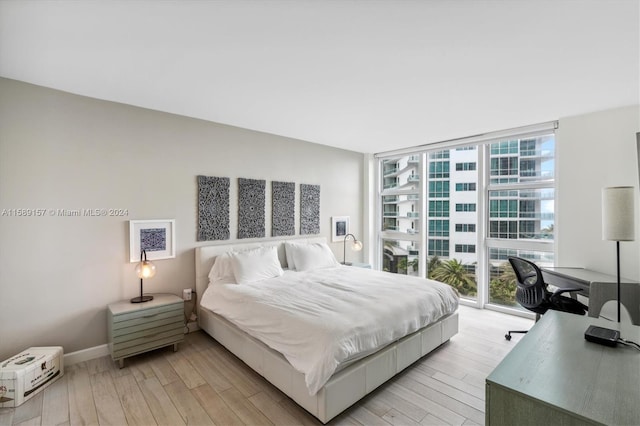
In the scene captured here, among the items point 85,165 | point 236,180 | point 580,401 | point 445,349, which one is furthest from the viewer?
point 236,180

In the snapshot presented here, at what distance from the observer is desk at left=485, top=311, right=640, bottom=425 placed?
90cm

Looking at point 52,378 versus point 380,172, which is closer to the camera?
point 52,378

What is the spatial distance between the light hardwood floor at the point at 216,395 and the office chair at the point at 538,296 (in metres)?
0.60

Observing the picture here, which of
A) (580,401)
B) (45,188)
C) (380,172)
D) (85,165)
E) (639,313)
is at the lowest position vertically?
(639,313)

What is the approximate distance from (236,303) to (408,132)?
3.11 meters

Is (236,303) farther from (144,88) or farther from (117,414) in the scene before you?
(144,88)

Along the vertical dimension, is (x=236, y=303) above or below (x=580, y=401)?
below

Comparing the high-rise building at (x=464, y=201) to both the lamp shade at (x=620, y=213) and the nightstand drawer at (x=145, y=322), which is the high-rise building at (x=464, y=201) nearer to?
the lamp shade at (x=620, y=213)

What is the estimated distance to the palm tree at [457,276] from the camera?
4.38 meters

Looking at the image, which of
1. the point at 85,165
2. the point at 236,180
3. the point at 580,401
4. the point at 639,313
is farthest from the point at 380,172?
the point at 580,401

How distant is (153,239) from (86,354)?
119 cm

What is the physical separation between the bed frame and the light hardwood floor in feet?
0.35

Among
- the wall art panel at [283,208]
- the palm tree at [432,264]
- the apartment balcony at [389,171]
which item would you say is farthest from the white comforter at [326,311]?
the apartment balcony at [389,171]

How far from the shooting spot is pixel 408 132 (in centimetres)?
393
